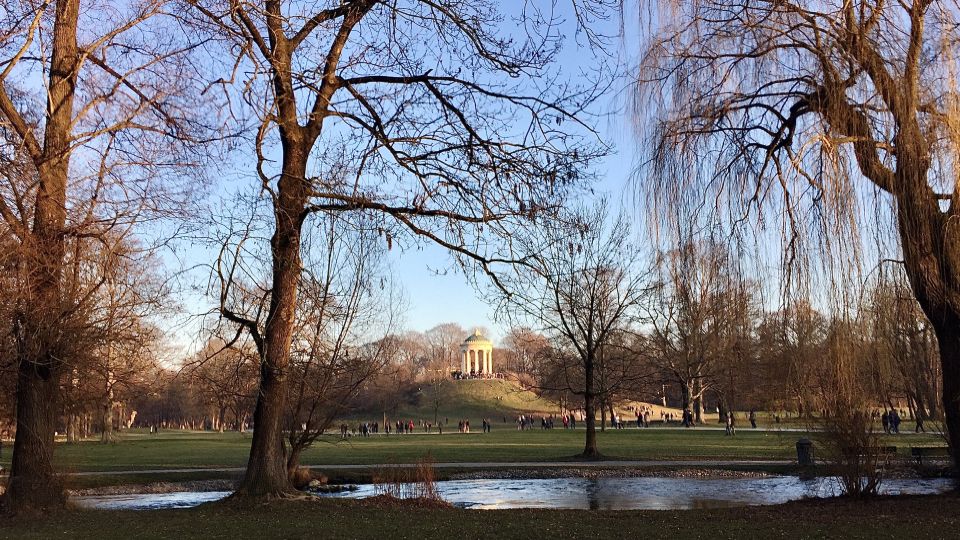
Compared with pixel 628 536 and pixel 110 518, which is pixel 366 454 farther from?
pixel 628 536

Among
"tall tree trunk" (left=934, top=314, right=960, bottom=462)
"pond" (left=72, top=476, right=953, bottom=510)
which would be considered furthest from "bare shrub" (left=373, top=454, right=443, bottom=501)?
"tall tree trunk" (left=934, top=314, right=960, bottom=462)

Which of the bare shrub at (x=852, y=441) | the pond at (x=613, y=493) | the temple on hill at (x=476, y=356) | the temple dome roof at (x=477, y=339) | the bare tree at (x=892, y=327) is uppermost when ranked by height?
the temple dome roof at (x=477, y=339)

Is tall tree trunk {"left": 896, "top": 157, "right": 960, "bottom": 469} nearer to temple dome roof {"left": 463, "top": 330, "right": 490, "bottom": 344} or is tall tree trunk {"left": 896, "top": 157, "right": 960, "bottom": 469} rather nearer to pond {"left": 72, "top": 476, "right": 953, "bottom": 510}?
pond {"left": 72, "top": 476, "right": 953, "bottom": 510}

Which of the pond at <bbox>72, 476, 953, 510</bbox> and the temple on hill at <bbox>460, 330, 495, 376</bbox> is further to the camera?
the temple on hill at <bbox>460, 330, 495, 376</bbox>

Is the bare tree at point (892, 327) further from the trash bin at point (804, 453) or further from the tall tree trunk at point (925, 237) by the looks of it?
the trash bin at point (804, 453)

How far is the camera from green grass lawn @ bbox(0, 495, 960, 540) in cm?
891

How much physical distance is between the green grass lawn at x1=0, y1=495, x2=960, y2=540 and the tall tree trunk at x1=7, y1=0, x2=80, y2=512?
0.92 metres

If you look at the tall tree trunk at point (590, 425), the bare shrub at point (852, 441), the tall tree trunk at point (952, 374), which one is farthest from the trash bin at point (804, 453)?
the tall tree trunk at point (952, 374)

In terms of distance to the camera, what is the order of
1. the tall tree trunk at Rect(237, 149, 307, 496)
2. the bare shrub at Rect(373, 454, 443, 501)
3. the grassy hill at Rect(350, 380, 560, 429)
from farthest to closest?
the grassy hill at Rect(350, 380, 560, 429)
the bare shrub at Rect(373, 454, 443, 501)
the tall tree trunk at Rect(237, 149, 307, 496)

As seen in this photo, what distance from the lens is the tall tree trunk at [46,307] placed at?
1116cm

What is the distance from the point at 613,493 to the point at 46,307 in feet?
37.5

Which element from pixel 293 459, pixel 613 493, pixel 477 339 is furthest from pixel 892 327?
pixel 477 339

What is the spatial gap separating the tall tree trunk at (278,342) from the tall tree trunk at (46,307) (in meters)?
2.96

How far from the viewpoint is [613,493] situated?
16.9 metres
